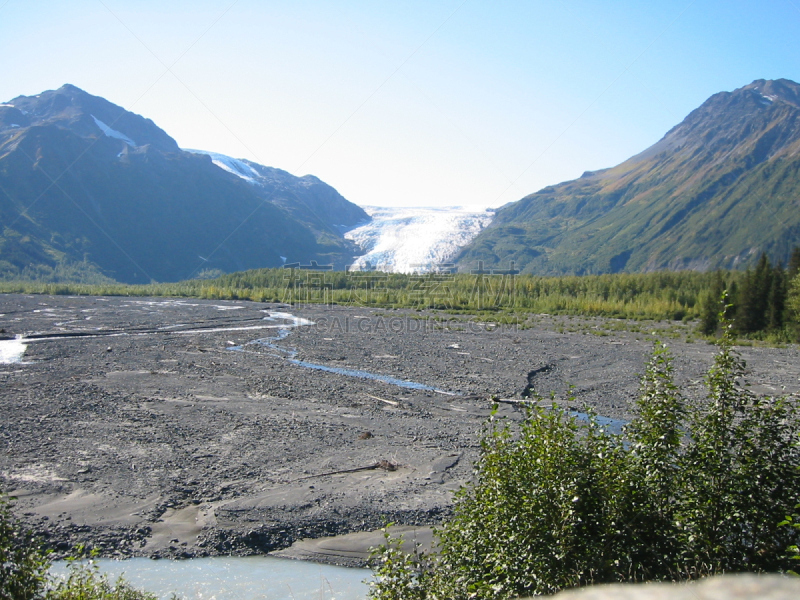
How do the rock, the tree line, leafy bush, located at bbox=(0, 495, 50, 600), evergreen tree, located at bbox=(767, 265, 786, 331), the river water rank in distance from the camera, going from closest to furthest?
the rock
leafy bush, located at bbox=(0, 495, 50, 600)
the river water
the tree line
evergreen tree, located at bbox=(767, 265, 786, 331)

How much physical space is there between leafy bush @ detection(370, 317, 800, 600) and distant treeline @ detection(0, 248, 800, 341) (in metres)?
31.9

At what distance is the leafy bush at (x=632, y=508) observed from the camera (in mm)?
5223

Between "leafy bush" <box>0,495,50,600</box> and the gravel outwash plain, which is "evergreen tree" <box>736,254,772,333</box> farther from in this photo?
"leafy bush" <box>0,495,50,600</box>

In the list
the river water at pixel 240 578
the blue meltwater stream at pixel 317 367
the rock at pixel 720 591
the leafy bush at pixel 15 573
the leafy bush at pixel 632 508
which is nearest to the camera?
the rock at pixel 720 591

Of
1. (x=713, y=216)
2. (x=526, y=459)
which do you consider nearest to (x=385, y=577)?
(x=526, y=459)

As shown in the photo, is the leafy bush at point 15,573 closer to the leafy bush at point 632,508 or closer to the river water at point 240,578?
the river water at point 240,578

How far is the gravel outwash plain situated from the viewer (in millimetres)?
10633

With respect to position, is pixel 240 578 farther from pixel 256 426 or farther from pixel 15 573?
pixel 256 426

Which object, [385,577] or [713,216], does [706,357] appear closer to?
[385,577]

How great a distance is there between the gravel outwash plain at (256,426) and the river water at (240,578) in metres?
0.32

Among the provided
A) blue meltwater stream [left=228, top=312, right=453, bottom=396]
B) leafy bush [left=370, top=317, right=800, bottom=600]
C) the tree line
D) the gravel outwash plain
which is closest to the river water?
the gravel outwash plain

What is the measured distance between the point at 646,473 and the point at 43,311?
2857 inches

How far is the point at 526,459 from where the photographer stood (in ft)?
19.2

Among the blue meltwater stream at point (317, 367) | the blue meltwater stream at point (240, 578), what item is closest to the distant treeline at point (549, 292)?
the blue meltwater stream at point (317, 367)
